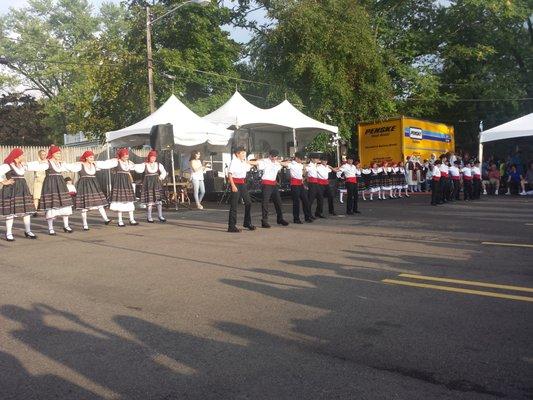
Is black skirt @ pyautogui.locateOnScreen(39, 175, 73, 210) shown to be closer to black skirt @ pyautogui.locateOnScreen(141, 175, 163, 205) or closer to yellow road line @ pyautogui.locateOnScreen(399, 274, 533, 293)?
black skirt @ pyautogui.locateOnScreen(141, 175, 163, 205)

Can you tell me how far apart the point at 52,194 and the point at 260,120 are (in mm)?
10155

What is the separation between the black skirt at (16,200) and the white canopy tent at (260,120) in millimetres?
10373

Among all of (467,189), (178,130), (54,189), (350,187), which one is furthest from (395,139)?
(54,189)

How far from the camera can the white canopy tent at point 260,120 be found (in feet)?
68.7

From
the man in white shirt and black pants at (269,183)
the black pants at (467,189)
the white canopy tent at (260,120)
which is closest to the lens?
the man in white shirt and black pants at (269,183)

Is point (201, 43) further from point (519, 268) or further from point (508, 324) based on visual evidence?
point (508, 324)

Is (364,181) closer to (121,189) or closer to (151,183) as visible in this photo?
(151,183)

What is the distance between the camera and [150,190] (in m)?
14.0

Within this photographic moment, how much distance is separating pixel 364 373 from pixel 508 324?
5.95ft

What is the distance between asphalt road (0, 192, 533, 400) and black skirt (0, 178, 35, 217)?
1656 mm

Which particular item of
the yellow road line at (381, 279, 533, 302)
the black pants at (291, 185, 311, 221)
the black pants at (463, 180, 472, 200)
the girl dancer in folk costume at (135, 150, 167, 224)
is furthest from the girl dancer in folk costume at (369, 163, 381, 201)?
the yellow road line at (381, 279, 533, 302)

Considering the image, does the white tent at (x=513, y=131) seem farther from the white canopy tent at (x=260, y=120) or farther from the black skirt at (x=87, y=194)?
the black skirt at (x=87, y=194)

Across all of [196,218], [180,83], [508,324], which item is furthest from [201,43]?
[508,324]

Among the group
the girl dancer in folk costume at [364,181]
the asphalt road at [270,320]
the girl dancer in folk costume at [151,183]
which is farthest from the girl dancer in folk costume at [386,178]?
the asphalt road at [270,320]
